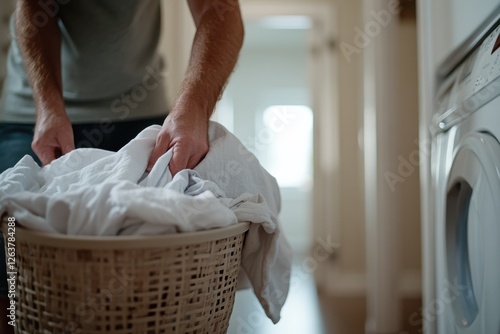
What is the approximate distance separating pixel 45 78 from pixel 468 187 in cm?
88

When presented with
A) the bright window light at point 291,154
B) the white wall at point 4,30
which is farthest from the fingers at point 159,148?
the bright window light at point 291,154

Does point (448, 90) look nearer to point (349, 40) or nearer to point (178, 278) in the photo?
point (178, 278)

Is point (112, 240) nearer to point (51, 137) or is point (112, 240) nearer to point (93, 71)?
point (51, 137)

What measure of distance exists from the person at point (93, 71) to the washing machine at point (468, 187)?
1.48 feet

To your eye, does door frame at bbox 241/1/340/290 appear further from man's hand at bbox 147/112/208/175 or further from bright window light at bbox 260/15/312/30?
man's hand at bbox 147/112/208/175

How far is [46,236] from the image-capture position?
415mm

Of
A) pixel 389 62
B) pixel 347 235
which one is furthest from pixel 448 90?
pixel 347 235

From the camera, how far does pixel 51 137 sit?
712 millimetres

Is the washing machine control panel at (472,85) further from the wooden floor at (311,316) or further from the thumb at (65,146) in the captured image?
the wooden floor at (311,316)

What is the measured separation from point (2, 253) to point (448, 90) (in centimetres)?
100

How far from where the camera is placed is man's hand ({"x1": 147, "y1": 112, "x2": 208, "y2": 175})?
0.58 meters
